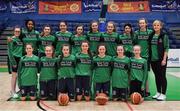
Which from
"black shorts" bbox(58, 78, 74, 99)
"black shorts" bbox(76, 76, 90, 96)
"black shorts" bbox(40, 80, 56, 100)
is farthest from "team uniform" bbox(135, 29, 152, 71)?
"black shorts" bbox(40, 80, 56, 100)

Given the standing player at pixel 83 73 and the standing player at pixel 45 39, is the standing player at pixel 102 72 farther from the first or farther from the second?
the standing player at pixel 45 39

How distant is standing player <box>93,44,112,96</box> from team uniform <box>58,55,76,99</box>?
47cm

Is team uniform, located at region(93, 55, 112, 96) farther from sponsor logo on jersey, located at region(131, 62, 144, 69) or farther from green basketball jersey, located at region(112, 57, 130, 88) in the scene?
sponsor logo on jersey, located at region(131, 62, 144, 69)

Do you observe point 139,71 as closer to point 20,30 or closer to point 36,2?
point 20,30

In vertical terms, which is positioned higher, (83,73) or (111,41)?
(111,41)

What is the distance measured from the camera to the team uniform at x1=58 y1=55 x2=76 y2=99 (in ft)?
26.7

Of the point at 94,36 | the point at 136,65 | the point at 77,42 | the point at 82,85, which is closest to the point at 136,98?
the point at 136,65

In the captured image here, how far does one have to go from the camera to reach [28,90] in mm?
8281

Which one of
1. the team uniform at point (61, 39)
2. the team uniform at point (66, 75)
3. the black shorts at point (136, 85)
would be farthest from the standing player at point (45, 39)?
the black shorts at point (136, 85)

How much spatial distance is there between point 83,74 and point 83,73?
0.03m

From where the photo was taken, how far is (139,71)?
26.9 ft

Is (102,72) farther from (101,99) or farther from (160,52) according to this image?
(160,52)

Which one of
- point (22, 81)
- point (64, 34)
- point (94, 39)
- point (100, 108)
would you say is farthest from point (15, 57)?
point (100, 108)

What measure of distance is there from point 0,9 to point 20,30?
43.8 feet
